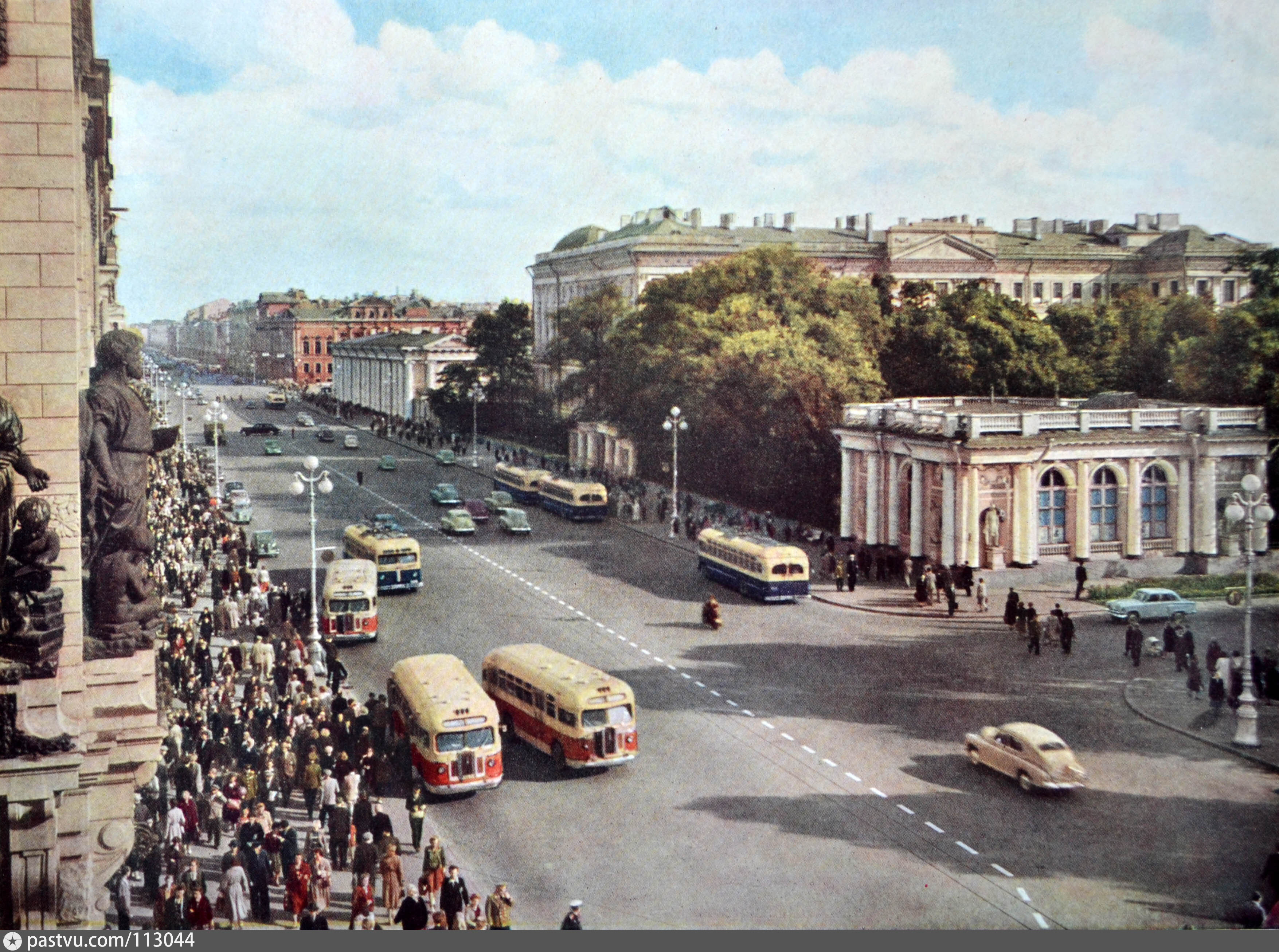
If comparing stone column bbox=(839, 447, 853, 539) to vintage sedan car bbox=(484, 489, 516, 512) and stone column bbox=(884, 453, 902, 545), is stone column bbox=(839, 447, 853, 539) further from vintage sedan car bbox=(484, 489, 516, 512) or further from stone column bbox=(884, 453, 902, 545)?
vintage sedan car bbox=(484, 489, 516, 512)

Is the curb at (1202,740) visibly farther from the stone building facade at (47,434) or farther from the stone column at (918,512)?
the stone building facade at (47,434)

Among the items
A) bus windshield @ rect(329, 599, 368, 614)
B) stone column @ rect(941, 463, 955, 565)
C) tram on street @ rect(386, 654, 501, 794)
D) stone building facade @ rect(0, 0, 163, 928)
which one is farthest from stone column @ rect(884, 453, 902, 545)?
stone building facade @ rect(0, 0, 163, 928)

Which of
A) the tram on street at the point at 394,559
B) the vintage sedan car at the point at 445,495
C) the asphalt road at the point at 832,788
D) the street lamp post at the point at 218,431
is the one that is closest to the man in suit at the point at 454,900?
the asphalt road at the point at 832,788

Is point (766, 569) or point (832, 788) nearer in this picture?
point (832, 788)

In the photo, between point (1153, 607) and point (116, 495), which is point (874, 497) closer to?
point (1153, 607)

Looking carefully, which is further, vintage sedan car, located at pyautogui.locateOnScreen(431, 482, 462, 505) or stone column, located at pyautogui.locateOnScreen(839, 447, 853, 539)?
stone column, located at pyautogui.locateOnScreen(839, 447, 853, 539)

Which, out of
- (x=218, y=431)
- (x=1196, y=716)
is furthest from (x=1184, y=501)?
(x=218, y=431)
